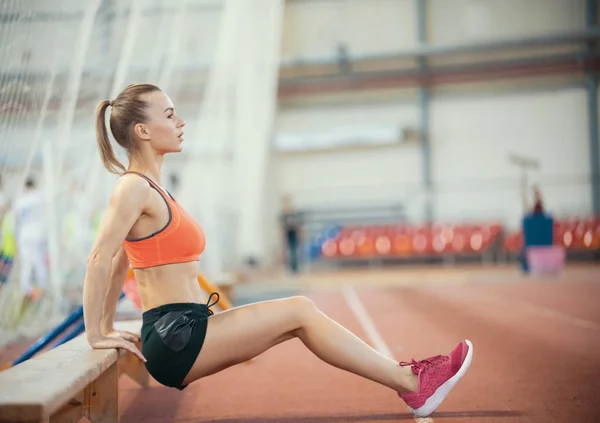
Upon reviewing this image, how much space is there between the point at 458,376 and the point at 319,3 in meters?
15.5

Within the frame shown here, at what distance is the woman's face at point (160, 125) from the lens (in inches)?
88.1

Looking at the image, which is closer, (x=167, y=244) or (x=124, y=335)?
(x=167, y=244)

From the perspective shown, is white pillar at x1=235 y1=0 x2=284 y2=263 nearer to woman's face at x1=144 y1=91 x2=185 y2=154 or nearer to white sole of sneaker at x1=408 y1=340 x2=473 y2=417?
woman's face at x1=144 y1=91 x2=185 y2=154

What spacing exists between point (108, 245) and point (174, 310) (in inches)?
12.7

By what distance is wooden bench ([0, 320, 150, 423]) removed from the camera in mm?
1526

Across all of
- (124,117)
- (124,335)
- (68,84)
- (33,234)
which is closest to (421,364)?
(124,335)

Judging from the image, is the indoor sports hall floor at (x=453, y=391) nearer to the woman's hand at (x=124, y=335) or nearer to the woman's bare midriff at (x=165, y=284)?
the woman's hand at (x=124, y=335)

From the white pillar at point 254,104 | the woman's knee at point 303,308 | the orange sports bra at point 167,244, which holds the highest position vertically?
the white pillar at point 254,104

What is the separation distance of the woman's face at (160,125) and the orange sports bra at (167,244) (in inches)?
6.0

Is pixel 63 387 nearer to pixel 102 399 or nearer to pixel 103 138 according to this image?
pixel 102 399

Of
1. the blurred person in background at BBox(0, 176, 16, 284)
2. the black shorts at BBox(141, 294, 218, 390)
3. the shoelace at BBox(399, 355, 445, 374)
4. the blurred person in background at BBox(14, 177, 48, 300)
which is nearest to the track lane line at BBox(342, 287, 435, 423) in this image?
the shoelace at BBox(399, 355, 445, 374)

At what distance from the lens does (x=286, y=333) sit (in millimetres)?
2234

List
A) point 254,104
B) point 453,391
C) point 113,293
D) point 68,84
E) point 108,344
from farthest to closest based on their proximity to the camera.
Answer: point 254,104, point 68,84, point 453,391, point 113,293, point 108,344

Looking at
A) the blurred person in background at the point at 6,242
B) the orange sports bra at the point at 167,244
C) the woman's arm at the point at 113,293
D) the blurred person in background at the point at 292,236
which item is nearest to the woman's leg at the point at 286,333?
the orange sports bra at the point at 167,244
